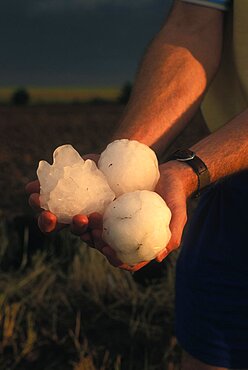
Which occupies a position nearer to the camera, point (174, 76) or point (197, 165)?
point (197, 165)

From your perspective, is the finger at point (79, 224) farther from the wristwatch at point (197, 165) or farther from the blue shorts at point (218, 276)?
the blue shorts at point (218, 276)

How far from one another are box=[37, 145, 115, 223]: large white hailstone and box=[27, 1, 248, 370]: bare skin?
80 millimetres

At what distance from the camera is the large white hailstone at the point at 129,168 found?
4.99 ft

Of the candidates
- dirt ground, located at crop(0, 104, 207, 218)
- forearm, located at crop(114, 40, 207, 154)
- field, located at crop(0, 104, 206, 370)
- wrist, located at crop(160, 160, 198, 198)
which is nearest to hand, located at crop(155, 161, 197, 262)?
wrist, located at crop(160, 160, 198, 198)

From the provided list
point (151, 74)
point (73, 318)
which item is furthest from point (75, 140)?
point (151, 74)

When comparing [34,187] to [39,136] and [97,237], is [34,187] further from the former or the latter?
[39,136]

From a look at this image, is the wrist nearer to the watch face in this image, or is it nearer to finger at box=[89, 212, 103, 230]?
the watch face

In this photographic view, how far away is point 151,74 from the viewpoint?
1915mm

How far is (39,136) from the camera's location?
7.08 metres

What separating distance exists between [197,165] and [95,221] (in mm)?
245

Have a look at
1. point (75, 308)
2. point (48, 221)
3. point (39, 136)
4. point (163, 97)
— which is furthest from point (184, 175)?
point (39, 136)

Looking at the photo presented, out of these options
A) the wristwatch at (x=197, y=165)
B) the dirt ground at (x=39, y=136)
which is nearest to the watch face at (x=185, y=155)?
the wristwatch at (x=197, y=165)

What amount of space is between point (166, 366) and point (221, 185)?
112 cm

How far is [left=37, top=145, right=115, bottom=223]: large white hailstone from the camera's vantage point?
148 cm
